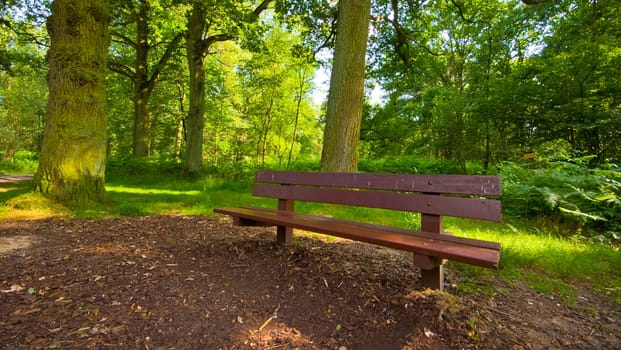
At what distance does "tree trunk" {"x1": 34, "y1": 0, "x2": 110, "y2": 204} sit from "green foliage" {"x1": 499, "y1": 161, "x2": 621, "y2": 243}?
7195mm

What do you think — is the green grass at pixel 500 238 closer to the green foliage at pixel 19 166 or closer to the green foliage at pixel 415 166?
the green foliage at pixel 415 166

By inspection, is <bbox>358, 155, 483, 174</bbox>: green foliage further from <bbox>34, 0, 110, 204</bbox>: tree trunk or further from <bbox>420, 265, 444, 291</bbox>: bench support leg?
<bbox>34, 0, 110, 204</bbox>: tree trunk

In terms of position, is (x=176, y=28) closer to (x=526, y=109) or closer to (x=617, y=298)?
(x=526, y=109)

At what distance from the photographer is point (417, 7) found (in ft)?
29.8

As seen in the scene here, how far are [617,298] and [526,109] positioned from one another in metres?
7.81

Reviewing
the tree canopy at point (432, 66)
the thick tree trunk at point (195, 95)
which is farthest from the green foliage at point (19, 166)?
the thick tree trunk at point (195, 95)

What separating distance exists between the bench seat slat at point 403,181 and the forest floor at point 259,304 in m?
0.75

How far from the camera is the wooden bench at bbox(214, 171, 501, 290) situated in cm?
209

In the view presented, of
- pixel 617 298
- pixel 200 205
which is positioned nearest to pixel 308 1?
pixel 200 205

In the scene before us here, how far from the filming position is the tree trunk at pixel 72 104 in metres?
5.18

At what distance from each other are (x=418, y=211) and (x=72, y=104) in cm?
559

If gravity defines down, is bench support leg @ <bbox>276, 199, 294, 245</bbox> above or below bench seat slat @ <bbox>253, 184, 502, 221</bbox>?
below

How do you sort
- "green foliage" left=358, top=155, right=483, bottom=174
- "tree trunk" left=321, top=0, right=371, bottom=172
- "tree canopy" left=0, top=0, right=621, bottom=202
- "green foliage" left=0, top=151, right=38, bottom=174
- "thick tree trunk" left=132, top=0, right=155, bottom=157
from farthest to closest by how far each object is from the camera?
"green foliage" left=0, top=151, right=38, bottom=174 < "thick tree trunk" left=132, top=0, right=155, bottom=157 < "green foliage" left=358, top=155, right=483, bottom=174 < "tree canopy" left=0, top=0, right=621, bottom=202 < "tree trunk" left=321, top=0, right=371, bottom=172

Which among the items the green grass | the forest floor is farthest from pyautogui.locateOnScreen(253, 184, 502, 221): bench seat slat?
the green grass
